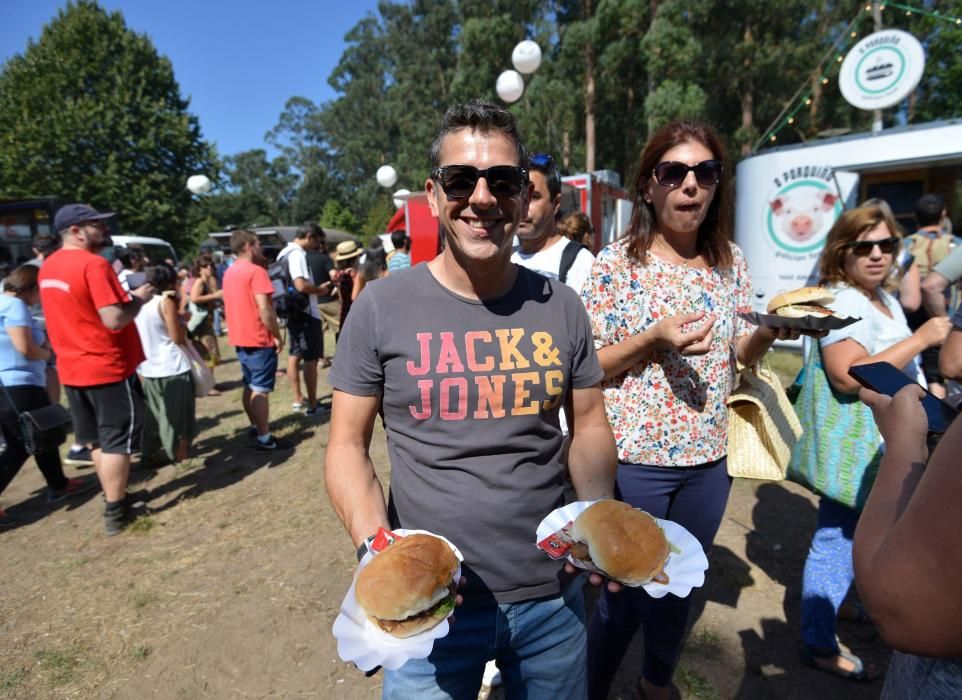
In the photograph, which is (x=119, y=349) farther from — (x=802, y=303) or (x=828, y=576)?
(x=828, y=576)

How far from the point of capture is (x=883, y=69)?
8.59 metres

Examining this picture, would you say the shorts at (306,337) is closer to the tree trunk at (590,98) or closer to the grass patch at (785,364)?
the grass patch at (785,364)

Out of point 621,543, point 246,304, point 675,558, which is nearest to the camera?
point 621,543

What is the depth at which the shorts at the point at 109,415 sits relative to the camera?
3924 millimetres

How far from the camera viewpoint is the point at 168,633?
10.00 ft

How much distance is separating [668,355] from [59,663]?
11.7 feet

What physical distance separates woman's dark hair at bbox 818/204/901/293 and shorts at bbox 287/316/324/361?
5.56m

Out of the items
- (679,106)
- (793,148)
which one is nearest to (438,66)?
(679,106)

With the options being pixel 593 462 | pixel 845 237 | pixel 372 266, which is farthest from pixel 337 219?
pixel 593 462

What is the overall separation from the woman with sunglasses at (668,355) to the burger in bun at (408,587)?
1.00 metres

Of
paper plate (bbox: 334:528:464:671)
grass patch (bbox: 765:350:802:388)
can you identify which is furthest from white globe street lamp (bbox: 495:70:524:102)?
paper plate (bbox: 334:528:464:671)

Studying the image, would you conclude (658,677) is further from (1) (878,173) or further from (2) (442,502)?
(1) (878,173)

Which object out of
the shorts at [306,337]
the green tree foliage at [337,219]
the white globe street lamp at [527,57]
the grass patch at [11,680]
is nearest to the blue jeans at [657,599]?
the grass patch at [11,680]

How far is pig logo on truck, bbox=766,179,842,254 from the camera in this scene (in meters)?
8.15
